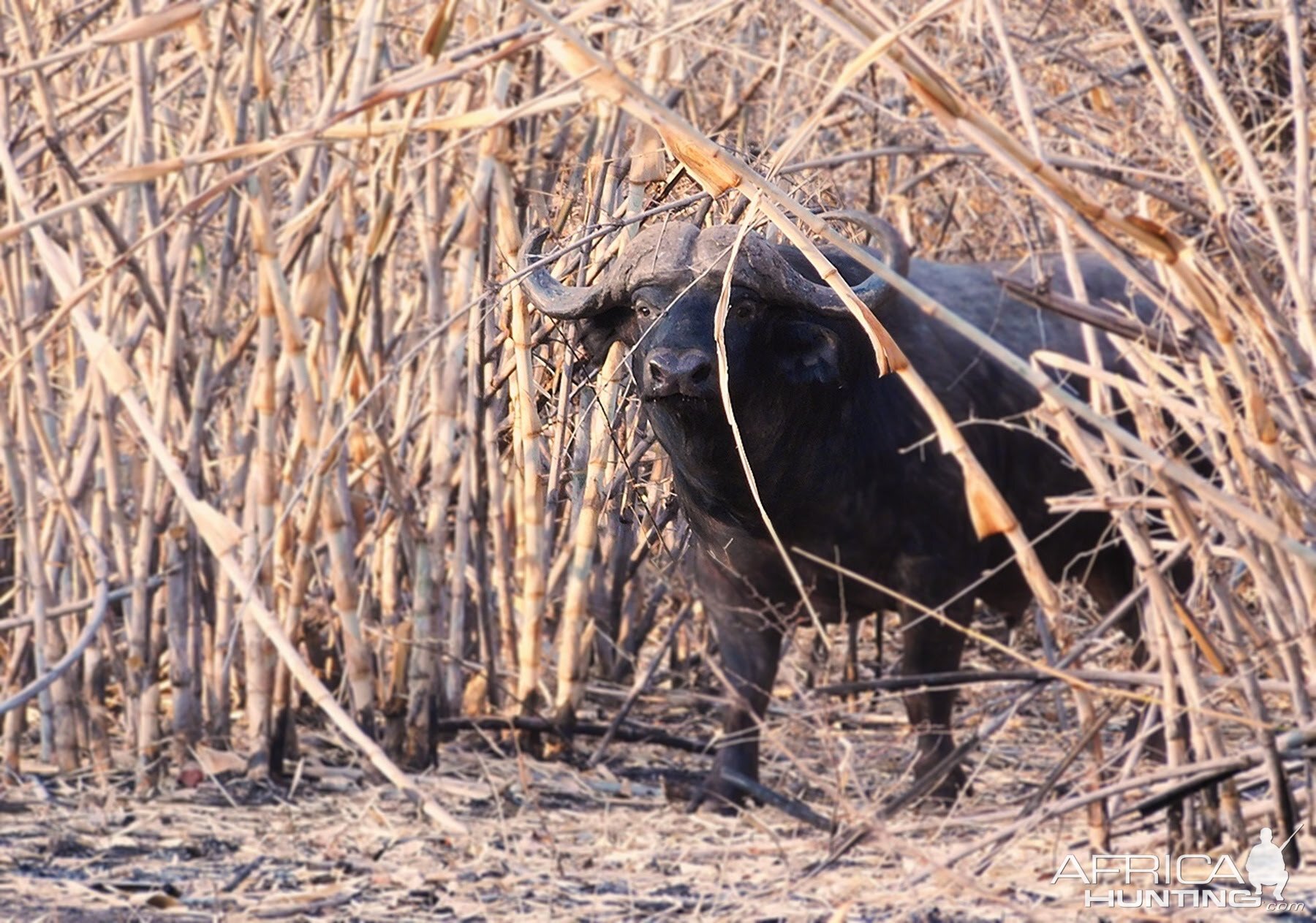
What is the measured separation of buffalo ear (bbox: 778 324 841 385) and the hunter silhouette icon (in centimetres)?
114

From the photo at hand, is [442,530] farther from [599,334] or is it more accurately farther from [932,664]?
[599,334]

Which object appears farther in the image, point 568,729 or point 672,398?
point 568,729

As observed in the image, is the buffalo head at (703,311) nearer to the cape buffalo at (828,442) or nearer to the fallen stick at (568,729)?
the cape buffalo at (828,442)

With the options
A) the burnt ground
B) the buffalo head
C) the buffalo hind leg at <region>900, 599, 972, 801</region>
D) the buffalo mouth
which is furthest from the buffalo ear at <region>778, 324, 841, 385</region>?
the buffalo hind leg at <region>900, 599, 972, 801</region>

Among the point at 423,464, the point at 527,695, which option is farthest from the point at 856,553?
the point at 423,464

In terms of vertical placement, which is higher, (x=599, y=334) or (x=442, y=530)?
(x=442, y=530)

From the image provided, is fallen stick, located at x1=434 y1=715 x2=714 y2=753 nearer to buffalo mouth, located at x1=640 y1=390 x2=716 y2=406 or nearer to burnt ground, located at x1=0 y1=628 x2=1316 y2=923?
burnt ground, located at x1=0 y1=628 x2=1316 y2=923

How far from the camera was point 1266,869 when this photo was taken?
7.66 feet

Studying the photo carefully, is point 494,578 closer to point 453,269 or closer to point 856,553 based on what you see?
point 453,269

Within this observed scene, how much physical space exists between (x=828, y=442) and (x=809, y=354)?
0.13m

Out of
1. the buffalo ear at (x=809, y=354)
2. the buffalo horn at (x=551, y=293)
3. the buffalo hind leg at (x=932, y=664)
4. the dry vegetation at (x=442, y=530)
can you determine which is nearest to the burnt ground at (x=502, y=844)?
the dry vegetation at (x=442, y=530)

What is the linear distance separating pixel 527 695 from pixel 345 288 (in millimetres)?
1206

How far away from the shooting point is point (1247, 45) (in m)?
4.63

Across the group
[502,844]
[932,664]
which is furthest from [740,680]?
[502,844]
